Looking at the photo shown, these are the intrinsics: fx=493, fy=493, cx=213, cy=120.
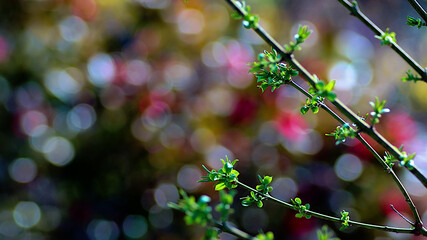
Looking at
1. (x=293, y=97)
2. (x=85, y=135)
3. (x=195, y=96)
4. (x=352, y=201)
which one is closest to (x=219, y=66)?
(x=195, y=96)

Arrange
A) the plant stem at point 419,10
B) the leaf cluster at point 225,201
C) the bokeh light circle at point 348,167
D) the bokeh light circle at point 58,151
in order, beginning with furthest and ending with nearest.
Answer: the bokeh light circle at point 58,151 → the bokeh light circle at point 348,167 → the plant stem at point 419,10 → the leaf cluster at point 225,201

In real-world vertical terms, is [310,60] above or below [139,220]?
above

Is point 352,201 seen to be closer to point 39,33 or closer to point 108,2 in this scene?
point 108,2

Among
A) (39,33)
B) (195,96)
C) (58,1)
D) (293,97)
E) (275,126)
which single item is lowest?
(39,33)

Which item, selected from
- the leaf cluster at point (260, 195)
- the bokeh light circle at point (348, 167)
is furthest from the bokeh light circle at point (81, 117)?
the leaf cluster at point (260, 195)

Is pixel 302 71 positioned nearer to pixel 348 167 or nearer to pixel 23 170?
pixel 348 167

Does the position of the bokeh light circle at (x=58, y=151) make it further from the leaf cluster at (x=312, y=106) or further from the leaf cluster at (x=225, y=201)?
the leaf cluster at (x=225, y=201)

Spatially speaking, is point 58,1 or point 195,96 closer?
point 195,96

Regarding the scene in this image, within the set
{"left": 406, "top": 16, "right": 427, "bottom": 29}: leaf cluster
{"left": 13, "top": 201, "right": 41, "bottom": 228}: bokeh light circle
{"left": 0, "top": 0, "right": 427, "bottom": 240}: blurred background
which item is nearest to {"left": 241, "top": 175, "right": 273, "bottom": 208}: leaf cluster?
{"left": 406, "top": 16, "right": 427, "bottom": 29}: leaf cluster

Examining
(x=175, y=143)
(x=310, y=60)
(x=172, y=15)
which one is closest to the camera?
(x=175, y=143)
